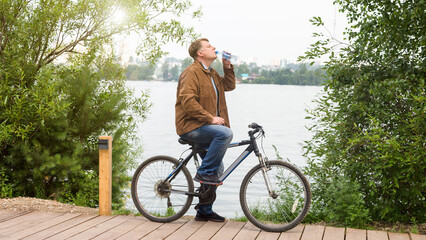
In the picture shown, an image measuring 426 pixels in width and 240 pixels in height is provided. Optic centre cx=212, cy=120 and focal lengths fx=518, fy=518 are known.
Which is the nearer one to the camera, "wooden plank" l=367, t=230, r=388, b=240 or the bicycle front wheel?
"wooden plank" l=367, t=230, r=388, b=240

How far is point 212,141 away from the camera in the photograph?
4.79 m

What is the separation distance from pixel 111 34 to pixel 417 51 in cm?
409

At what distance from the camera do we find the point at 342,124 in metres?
5.52

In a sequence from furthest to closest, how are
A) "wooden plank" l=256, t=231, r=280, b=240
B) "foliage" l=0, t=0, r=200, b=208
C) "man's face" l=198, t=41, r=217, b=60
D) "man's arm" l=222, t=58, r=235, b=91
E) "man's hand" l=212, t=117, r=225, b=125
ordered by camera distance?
"foliage" l=0, t=0, r=200, b=208, "man's arm" l=222, t=58, r=235, b=91, "man's face" l=198, t=41, r=217, b=60, "man's hand" l=212, t=117, r=225, b=125, "wooden plank" l=256, t=231, r=280, b=240

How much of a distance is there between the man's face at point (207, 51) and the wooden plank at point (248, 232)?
1.63m

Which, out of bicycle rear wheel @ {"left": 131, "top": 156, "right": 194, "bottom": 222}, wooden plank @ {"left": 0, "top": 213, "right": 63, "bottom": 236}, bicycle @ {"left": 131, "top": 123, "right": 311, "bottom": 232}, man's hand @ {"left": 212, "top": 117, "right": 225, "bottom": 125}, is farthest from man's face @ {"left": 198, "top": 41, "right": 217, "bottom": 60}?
wooden plank @ {"left": 0, "top": 213, "right": 63, "bottom": 236}

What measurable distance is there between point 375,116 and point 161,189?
2258 mm

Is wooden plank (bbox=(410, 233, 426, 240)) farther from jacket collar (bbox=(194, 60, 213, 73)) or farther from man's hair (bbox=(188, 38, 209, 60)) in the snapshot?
man's hair (bbox=(188, 38, 209, 60))

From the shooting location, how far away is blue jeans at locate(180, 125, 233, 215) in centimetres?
474

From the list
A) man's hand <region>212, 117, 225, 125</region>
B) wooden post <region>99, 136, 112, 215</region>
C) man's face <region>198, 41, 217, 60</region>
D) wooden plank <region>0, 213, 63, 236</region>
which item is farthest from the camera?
wooden post <region>99, 136, 112, 215</region>

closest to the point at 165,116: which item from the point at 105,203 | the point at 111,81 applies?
the point at 111,81

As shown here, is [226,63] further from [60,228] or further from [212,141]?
[60,228]

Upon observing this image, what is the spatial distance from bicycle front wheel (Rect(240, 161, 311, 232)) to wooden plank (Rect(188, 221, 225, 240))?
0.31 metres

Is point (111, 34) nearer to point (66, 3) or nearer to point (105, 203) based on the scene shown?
point (66, 3)
